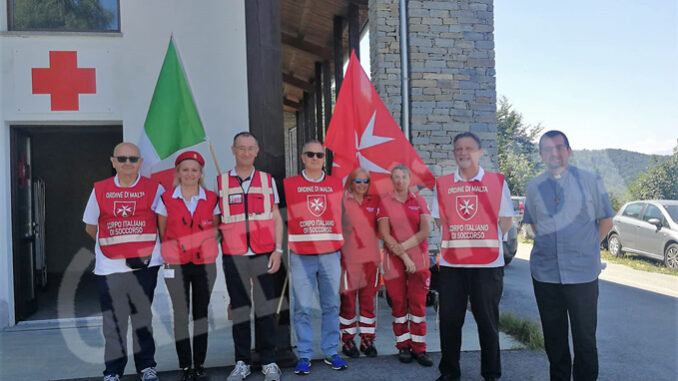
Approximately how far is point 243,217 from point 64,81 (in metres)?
3.20

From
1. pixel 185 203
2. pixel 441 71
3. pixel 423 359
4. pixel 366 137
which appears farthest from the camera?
pixel 441 71

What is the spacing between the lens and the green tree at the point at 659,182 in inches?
762

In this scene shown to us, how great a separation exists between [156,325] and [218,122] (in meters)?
2.31

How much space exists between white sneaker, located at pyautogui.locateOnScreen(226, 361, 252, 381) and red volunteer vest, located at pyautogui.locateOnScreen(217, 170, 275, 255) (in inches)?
33.9

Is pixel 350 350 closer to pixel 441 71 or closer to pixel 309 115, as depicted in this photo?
pixel 441 71

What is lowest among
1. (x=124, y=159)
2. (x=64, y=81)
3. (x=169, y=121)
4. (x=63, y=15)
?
(x=124, y=159)

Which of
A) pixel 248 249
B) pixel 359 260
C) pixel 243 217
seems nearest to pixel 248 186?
pixel 243 217

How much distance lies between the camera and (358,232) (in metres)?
4.61

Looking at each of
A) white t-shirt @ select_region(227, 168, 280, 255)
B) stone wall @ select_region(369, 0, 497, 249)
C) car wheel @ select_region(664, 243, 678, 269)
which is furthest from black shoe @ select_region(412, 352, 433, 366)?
car wheel @ select_region(664, 243, 678, 269)

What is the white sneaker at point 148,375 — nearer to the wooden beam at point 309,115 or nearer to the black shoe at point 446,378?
the black shoe at point 446,378

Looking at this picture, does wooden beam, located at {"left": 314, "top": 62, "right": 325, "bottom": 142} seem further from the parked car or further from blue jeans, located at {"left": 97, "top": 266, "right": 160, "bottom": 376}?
blue jeans, located at {"left": 97, "top": 266, "right": 160, "bottom": 376}

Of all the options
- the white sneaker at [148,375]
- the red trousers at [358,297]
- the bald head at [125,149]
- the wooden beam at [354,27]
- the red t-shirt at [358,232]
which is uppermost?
the wooden beam at [354,27]

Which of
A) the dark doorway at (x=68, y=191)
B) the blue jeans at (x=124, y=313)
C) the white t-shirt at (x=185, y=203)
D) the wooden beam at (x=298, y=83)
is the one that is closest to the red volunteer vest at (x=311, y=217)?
the white t-shirt at (x=185, y=203)

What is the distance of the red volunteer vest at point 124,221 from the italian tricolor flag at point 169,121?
65 cm
